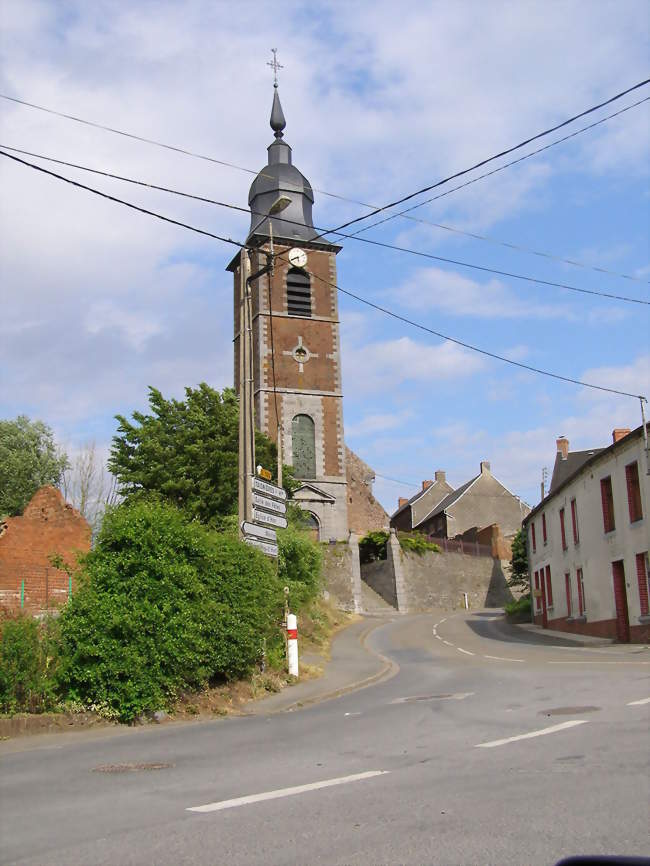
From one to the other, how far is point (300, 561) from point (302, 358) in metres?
30.5

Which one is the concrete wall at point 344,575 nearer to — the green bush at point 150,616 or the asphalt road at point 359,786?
the green bush at point 150,616

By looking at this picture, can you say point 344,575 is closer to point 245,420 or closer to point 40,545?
point 40,545

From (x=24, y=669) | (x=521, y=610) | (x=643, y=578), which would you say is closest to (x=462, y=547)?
(x=521, y=610)

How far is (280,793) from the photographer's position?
6.89 meters

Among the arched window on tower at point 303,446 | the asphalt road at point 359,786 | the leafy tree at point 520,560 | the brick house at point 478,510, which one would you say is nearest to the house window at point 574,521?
the asphalt road at point 359,786

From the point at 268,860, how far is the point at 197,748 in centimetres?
527

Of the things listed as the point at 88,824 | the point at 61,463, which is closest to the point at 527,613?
the point at 61,463

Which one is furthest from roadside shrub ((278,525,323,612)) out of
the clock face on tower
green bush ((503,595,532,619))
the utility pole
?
green bush ((503,595,532,619))

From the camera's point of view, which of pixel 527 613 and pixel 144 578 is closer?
pixel 144 578

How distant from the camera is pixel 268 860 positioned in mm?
5039

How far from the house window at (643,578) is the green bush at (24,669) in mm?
17565

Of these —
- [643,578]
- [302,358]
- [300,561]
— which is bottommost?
[643,578]

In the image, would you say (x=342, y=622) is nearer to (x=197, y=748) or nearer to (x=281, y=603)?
(x=281, y=603)

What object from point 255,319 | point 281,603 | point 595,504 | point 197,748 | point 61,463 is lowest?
point 197,748
